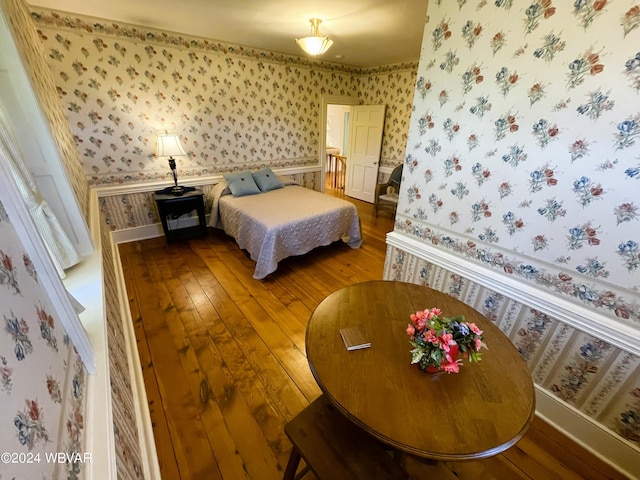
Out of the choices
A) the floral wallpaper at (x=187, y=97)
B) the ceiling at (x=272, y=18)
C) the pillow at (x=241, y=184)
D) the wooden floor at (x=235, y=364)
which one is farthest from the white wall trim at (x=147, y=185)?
the ceiling at (x=272, y=18)

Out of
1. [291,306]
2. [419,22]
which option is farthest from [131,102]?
[419,22]

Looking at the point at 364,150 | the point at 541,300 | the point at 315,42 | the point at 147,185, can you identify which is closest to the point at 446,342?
the point at 541,300

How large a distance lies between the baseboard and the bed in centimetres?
219

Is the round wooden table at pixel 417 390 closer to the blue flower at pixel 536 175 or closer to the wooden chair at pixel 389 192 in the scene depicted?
the blue flower at pixel 536 175

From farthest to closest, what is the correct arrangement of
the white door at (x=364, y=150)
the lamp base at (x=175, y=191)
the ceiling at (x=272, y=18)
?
the white door at (x=364, y=150) < the lamp base at (x=175, y=191) < the ceiling at (x=272, y=18)

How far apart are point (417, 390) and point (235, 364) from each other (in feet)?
4.41

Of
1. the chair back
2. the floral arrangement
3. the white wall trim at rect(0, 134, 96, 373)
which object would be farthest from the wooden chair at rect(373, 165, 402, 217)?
the white wall trim at rect(0, 134, 96, 373)

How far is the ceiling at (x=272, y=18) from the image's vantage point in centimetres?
228

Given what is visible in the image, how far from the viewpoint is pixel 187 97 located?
3391 millimetres

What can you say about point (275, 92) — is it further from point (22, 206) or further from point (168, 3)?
point (22, 206)

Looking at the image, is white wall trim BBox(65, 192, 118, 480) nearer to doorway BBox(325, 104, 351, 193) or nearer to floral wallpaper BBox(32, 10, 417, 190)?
floral wallpaper BBox(32, 10, 417, 190)

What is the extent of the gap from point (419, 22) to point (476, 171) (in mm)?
2056

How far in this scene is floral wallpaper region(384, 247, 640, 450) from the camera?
123cm

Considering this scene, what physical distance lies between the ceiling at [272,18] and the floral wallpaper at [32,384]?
2.62 m
